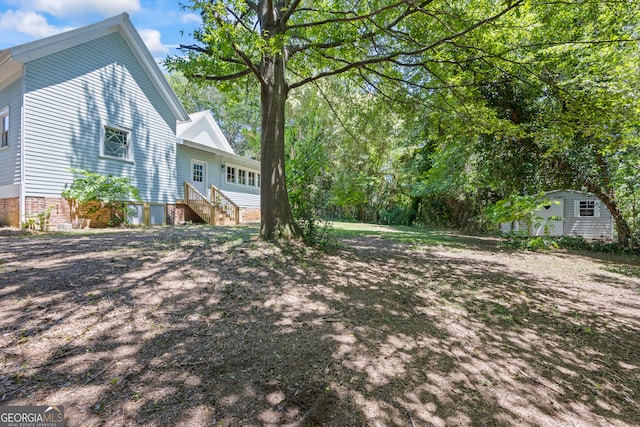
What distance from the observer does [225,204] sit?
560 inches

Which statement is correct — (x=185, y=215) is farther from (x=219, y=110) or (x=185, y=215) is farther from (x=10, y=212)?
(x=219, y=110)

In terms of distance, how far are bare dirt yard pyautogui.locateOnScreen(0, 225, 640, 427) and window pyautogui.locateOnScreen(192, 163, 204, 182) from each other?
378 inches

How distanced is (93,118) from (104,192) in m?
2.67

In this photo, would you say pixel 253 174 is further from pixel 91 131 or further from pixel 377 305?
pixel 377 305

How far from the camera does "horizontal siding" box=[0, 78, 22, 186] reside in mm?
8508

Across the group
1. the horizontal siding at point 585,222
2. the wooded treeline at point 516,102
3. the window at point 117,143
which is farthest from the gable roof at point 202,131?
the horizontal siding at point 585,222

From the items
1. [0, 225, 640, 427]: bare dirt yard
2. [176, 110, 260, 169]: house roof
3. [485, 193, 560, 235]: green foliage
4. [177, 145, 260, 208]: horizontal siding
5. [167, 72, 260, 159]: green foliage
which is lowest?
[0, 225, 640, 427]: bare dirt yard

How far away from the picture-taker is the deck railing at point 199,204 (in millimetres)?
12680

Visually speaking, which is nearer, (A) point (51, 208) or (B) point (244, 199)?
(A) point (51, 208)

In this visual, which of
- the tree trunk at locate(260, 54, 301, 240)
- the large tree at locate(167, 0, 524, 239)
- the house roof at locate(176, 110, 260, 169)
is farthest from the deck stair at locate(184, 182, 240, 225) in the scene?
the tree trunk at locate(260, 54, 301, 240)

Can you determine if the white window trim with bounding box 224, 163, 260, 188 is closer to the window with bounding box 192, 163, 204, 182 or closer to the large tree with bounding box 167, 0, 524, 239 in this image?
the window with bounding box 192, 163, 204, 182

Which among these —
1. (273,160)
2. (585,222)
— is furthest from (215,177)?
(585,222)

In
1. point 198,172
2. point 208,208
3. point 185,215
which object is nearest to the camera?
point 208,208

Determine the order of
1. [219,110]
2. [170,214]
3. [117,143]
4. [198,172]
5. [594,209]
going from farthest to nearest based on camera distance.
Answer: [219,110]
[594,209]
[198,172]
[170,214]
[117,143]
